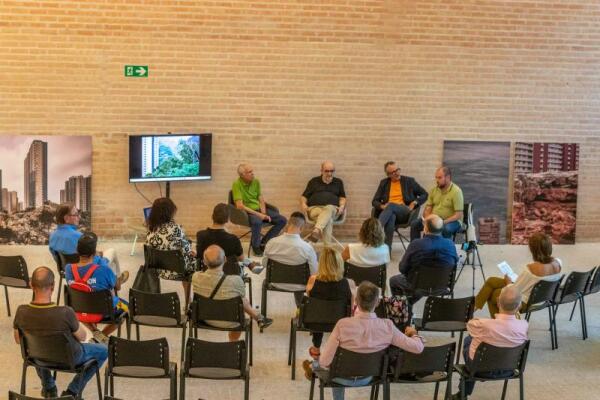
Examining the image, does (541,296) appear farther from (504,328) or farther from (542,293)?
(504,328)

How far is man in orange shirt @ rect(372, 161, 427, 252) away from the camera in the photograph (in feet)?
38.1

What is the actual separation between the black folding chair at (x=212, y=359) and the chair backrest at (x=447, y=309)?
185 centimetres

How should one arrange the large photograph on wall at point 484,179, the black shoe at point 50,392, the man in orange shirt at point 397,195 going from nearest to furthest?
the black shoe at point 50,392
the man in orange shirt at point 397,195
the large photograph on wall at point 484,179

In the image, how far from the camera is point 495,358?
6.28 meters

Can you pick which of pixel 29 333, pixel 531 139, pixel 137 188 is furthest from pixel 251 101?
pixel 29 333

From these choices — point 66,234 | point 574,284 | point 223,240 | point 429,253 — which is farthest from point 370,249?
point 66,234

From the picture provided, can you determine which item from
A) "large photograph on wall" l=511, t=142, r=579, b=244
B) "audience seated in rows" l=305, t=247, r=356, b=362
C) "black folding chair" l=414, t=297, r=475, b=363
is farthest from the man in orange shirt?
"audience seated in rows" l=305, t=247, r=356, b=362

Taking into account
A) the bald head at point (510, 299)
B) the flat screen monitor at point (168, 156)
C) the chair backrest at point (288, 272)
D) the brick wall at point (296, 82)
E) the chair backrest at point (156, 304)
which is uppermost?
the brick wall at point (296, 82)

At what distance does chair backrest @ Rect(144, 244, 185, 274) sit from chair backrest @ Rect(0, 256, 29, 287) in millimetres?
1170

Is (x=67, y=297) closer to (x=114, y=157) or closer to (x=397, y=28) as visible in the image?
(x=114, y=157)

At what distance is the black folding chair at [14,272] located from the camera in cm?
839

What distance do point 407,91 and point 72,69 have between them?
468 cm

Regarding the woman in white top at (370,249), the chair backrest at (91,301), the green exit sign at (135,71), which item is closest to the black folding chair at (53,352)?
the chair backrest at (91,301)

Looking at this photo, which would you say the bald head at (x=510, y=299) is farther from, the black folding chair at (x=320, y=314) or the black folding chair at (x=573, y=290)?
the black folding chair at (x=573, y=290)
